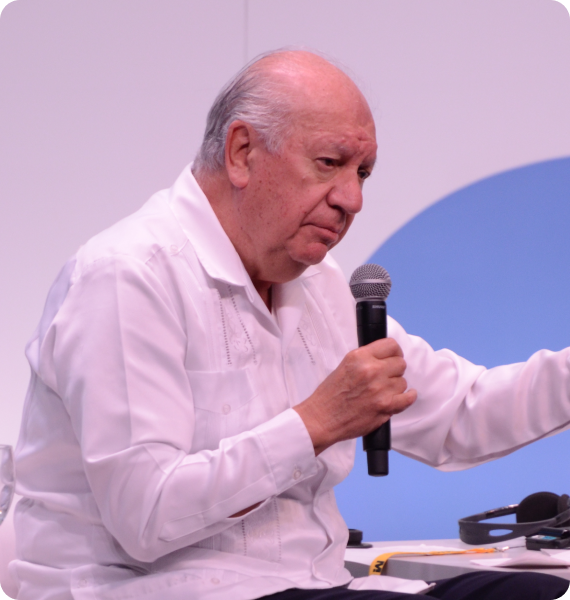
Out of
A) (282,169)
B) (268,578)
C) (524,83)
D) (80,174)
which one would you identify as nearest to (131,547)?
(268,578)

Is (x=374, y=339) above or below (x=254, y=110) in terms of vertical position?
below

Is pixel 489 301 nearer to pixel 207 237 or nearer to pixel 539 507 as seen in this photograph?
pixel 539 507

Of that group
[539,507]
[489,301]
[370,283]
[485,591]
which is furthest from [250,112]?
[489,301]

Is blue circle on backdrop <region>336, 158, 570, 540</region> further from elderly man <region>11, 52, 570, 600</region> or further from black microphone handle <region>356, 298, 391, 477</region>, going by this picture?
black microphone handle <region>356, 298, 391, 477</region>

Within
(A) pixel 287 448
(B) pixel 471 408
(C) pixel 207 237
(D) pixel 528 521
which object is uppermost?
(C) pixel 207 237

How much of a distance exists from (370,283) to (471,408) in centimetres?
54

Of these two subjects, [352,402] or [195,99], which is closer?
[352,402]

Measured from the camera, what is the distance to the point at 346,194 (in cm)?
146

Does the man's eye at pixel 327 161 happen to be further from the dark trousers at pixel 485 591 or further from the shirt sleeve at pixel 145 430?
the dark trousers at pixel 485 591

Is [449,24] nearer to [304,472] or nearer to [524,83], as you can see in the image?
[524,83]

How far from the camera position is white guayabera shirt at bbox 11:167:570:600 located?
122 centimetres

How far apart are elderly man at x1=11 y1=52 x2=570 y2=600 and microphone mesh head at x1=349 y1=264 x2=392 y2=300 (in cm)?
9

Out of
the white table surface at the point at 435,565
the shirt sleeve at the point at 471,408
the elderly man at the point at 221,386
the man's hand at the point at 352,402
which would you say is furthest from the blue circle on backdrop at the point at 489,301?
the man's hand at the point at 352,402

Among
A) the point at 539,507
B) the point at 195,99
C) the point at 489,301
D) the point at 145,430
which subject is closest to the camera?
the point at 145,430
